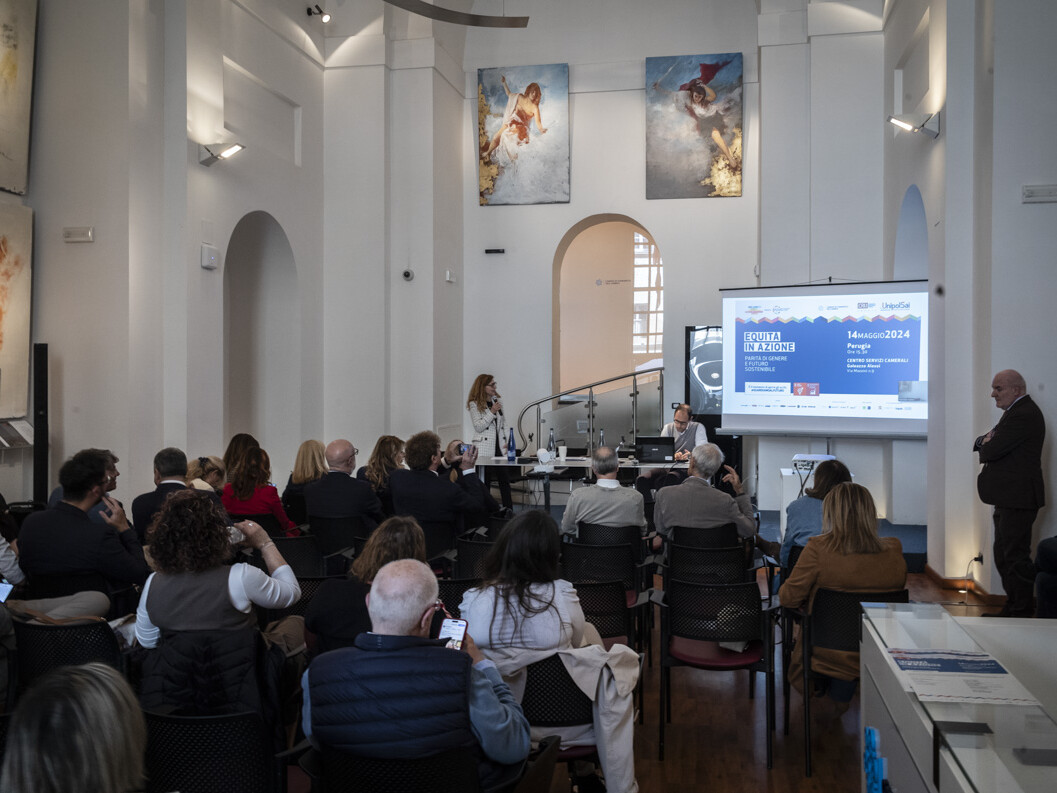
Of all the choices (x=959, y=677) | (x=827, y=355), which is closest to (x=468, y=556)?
(x=959, y=677)

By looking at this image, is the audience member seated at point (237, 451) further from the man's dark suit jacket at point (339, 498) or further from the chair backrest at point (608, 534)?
the chair backrest at point (608, 534)

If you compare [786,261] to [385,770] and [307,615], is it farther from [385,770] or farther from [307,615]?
[385,770]

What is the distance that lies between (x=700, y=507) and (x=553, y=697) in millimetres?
2571

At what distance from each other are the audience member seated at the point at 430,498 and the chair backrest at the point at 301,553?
0.92 m

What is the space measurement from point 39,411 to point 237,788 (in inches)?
210

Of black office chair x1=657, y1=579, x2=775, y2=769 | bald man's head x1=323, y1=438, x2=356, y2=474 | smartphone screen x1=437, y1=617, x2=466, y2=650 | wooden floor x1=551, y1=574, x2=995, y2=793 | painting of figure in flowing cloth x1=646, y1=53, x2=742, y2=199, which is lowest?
wooden floor x1=551, y1=574, x2=995, y2=793

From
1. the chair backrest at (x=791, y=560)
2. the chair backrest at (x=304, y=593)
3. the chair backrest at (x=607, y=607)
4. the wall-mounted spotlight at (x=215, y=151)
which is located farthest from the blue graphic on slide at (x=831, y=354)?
the chair backrest at (x=304, y=593)

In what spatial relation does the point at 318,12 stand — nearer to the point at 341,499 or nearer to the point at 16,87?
the point at 16,87

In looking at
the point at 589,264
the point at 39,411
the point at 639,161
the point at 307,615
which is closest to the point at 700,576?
the point at 307,615

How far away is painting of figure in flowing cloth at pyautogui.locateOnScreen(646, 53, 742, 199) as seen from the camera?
1155cm

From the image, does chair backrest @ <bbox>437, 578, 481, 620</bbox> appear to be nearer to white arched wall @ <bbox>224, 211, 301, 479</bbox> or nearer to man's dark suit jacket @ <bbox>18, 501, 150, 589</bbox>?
man's dark suit jacket @ <bbox>18, 501, 150, 589</bbox>

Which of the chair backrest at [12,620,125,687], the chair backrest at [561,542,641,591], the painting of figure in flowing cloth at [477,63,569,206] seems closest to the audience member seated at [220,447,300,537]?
the chair backrest at [561,542,641,591]

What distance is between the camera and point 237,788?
2344 mm

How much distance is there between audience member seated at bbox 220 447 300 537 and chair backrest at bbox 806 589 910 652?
329 cm
